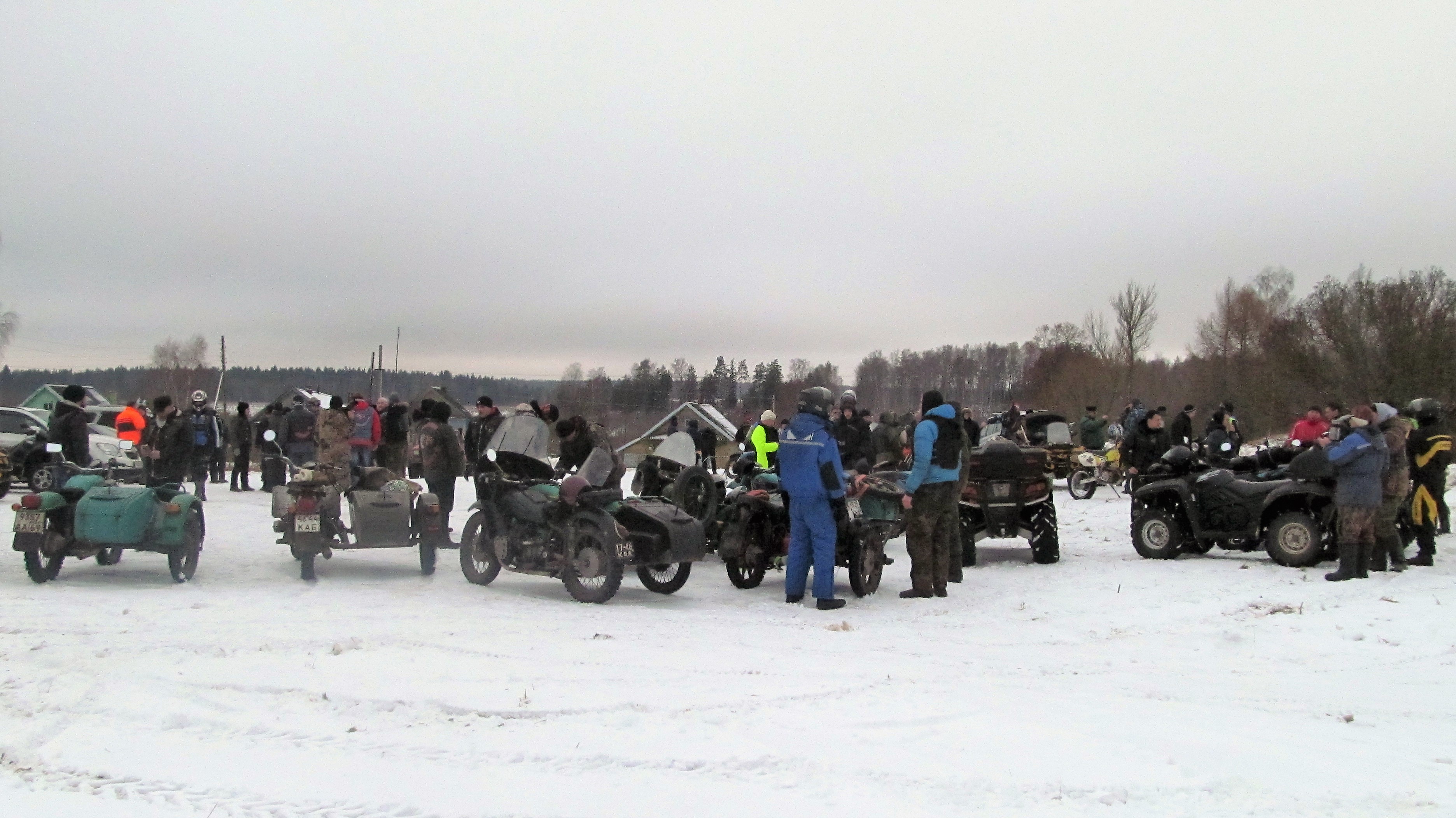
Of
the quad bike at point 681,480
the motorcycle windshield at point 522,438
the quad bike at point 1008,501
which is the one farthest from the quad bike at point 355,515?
the quad bike at point 1008,501

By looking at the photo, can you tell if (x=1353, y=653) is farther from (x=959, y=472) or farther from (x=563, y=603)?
(x=563, y=603)

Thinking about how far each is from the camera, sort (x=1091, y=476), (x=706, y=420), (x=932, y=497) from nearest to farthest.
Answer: (x=932, y=497) → (x=1091, y=476) → (x=706, y=420)

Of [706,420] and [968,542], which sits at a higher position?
[706,420]

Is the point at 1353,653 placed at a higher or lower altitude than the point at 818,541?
lower

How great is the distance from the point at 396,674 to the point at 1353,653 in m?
6.35

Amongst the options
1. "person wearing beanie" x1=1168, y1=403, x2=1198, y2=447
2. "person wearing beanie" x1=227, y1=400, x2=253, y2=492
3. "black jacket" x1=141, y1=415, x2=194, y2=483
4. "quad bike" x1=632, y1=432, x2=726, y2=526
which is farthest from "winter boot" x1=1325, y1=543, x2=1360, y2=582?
"person wearing beanie" x1=227, y1=400, x2=253, y2=492

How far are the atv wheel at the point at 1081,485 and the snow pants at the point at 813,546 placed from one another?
12.9 m

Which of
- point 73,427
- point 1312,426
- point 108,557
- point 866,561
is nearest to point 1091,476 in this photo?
point 1312,426

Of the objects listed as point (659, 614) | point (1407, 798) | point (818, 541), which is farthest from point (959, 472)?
point (1407, 798)

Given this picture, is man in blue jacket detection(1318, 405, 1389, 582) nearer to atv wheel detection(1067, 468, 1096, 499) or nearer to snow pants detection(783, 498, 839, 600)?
snow pants detection(783, 498, 839, 600)

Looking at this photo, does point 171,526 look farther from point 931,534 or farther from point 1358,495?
point 1358,495

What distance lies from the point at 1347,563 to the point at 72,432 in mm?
12924

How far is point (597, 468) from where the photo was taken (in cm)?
923

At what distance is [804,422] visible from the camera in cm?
904
